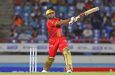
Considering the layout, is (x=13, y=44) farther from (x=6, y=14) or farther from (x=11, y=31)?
(x=6, y=14)

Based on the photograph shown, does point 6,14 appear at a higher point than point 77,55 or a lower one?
higher

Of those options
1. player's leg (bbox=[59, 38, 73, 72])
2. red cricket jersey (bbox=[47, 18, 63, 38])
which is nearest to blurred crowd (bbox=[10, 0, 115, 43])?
red cricket jersey (bbox=[47, 18, 63, 38])

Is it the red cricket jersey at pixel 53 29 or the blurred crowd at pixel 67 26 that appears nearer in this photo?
the red cricket jersey at pixel 53 29

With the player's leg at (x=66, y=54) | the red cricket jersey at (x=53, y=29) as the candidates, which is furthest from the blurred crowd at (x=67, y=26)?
the player's leg at (x=66, y=54)

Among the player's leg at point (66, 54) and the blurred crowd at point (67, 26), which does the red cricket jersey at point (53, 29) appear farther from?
the blurred crowd at point (67, 26)

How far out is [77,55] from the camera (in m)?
25.0

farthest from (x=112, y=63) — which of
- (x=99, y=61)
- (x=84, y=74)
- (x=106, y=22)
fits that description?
(x=84, y=74)

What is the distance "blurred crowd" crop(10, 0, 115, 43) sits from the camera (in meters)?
25.0

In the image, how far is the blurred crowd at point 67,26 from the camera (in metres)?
25.0

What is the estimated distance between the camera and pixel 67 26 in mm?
25312

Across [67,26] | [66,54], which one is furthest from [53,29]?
[67,26]

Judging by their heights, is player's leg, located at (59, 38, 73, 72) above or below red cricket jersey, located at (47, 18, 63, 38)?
below

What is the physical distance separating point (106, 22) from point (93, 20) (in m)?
0.72

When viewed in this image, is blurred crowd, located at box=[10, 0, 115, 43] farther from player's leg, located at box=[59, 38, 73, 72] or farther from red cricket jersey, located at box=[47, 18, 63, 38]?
player's leg, located at box=[59, 38, 73, 72]
